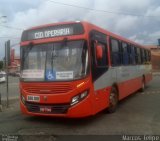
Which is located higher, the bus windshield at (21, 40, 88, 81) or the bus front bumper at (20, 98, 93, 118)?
the bus windshield at (21, 40, 88, 81)

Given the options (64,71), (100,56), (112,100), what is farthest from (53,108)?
(112,100)

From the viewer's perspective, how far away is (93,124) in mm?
9727

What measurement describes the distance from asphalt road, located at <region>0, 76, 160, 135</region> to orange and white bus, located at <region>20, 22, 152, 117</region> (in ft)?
1.39

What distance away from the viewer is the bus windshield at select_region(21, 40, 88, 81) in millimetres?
9305

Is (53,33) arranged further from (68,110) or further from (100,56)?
(68,110)

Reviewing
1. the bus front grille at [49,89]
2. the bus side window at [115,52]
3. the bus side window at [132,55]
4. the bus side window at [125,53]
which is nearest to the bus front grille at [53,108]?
the bus front grille at [49,89]

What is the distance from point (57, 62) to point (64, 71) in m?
0.40

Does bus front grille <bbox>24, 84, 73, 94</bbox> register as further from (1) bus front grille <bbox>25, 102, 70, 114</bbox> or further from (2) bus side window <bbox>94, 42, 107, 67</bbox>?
(2) bus side window <bbox>94, 42, 107, 67</bbox>

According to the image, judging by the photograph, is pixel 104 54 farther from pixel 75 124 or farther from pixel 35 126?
pixel 35 126

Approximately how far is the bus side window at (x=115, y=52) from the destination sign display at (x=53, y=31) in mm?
2578

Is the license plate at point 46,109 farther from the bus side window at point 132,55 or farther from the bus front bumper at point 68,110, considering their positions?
the bus side window at point 132,55

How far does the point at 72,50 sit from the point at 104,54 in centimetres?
184

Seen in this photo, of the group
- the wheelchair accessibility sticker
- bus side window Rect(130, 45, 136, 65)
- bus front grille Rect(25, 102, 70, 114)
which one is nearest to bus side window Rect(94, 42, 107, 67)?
the wheelchair accessibility sticker

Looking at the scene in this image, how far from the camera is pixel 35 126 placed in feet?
31.6
